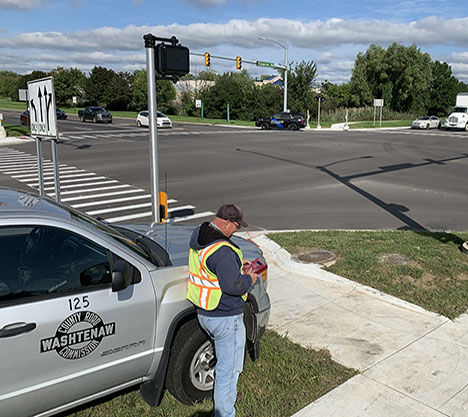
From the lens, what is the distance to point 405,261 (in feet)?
23.4

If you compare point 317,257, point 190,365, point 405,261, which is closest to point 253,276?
point 190,365

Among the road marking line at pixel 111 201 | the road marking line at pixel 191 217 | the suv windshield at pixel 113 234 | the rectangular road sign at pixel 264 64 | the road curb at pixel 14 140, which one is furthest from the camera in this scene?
the rectangular road sign at pixel 264 64

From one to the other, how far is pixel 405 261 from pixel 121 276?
526 centimetres

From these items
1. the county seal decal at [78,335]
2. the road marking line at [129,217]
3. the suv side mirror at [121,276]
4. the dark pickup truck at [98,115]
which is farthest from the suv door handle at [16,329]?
the dark pickup truck at [98,115]

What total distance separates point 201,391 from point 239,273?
124cm

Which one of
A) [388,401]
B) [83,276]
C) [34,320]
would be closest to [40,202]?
[83,276]

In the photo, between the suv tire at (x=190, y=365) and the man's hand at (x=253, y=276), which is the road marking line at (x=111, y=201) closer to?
the suv tire at (x=190, y=365)

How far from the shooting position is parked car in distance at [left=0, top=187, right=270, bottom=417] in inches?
116

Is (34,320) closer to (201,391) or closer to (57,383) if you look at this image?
(57,383)

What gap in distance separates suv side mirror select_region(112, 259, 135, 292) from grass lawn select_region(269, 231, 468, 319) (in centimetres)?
405

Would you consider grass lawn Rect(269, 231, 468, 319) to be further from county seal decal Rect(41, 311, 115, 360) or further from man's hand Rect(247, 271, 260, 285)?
county seal decal Rect(41, 311, 115, 360)

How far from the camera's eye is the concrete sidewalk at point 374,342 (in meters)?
3.91

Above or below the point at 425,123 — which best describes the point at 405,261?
below

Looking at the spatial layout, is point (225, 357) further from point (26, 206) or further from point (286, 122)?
point (286, 122)
